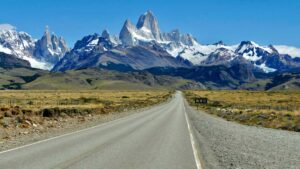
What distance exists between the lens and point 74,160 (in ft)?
55.1

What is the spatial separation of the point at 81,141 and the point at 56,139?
6.01 ft

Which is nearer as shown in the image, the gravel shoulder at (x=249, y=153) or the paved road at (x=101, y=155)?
the paved road at (x=101, y=155)

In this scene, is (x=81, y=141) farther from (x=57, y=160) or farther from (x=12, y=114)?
(x=12, y=114)

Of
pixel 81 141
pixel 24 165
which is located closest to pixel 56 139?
pixel 81 141

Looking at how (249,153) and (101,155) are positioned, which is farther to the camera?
(249,153)

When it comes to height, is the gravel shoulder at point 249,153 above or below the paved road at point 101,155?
below

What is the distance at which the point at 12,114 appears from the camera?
4250 cm

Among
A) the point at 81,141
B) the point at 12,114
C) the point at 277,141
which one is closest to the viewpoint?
the point at 81,141

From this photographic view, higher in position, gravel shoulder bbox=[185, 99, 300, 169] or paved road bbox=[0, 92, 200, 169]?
paved road bbox=[0, 92, 200, 169]

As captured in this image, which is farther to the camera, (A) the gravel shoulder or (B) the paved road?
(A) the gravel shoulder

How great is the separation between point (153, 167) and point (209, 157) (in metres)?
4.01

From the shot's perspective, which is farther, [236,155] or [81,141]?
[81,141]

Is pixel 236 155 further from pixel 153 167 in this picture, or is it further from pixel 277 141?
pixel 277 141

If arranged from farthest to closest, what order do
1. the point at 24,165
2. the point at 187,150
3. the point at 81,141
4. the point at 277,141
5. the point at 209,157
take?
the point at 277,141, the point at 81,141, the point at 187,150, the point at 209,157, the point at 24,165
